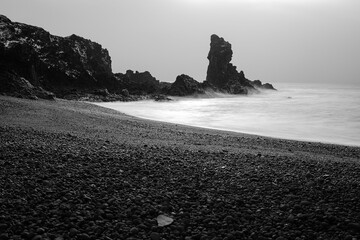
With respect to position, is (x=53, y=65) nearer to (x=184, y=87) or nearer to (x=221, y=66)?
(x=184, y=87)

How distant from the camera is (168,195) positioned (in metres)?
4.93

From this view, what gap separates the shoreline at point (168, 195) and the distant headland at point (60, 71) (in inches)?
801

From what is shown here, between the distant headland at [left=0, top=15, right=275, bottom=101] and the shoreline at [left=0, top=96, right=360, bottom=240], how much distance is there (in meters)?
20.3

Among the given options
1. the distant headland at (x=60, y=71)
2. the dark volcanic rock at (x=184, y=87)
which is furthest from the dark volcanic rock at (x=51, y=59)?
the dark volcanic rock at (x=184, y=87)

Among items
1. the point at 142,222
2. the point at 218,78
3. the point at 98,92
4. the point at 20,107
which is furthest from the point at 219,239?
the point at 218,78

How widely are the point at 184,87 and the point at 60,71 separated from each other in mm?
21113

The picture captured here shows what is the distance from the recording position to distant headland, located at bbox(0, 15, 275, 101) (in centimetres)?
2647

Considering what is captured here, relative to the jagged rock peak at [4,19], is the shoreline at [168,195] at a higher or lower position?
lower

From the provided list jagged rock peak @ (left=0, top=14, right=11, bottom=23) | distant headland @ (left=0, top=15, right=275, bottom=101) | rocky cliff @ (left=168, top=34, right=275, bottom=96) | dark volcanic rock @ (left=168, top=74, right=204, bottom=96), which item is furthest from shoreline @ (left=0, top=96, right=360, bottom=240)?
rocky cliff @ (left=168, top=34, right=275, bottom=96)

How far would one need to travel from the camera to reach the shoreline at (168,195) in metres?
3.88

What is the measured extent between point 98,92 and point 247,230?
3784cm

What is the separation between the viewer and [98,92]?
39.5m

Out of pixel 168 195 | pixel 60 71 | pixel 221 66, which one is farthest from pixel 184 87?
pixel 168 195

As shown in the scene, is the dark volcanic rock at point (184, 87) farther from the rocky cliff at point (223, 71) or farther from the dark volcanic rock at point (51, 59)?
the dark volcanic rock at point (51, 59)
